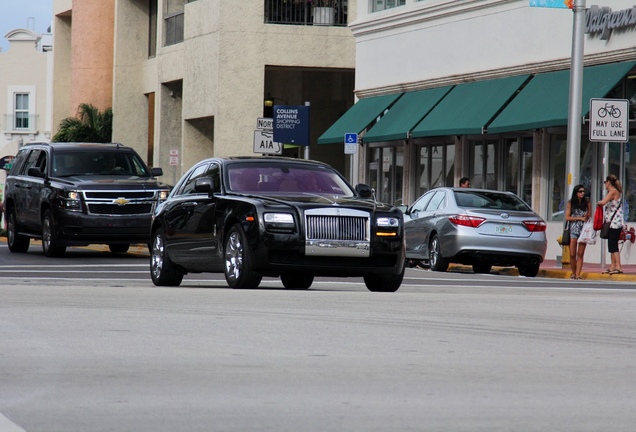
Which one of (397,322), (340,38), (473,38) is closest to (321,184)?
(397,322)

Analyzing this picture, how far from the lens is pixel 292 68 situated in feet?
154

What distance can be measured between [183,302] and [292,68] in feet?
110

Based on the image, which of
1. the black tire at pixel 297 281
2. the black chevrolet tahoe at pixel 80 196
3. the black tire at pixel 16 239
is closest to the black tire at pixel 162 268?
the black tire at pixel 297 281

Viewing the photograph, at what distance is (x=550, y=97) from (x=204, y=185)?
14633 mm

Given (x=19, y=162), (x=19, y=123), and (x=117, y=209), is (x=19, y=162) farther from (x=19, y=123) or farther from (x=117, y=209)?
(x=19, y=123)

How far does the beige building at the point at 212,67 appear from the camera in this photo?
149 feet

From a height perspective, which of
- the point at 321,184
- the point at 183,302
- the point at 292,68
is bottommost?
the point at 183,302

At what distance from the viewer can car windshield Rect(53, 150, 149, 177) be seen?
2747 cm

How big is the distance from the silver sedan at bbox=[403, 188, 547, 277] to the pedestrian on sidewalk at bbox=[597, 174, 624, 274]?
3.58 feet

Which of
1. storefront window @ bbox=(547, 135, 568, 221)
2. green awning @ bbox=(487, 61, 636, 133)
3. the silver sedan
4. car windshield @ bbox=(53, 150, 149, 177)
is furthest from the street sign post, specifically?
the silver sedan

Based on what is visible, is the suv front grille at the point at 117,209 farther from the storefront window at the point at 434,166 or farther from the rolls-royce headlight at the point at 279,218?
the storefront window at the point at 434,166

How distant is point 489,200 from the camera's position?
25.4 meters

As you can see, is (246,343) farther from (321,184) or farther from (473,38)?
(473,38)

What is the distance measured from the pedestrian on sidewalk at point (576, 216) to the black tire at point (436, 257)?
2167 mm
